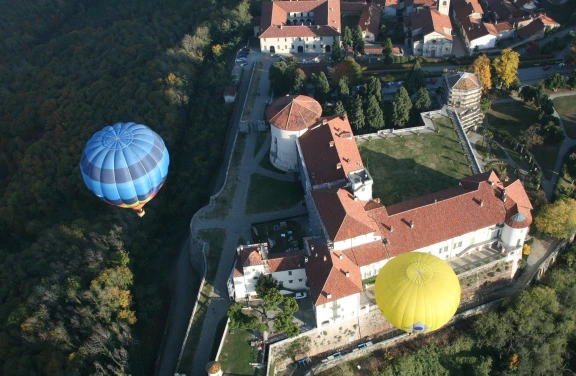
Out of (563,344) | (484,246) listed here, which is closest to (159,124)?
(484,246)

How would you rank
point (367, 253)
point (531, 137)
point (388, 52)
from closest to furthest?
1. point (367, 253)
2. point (531, 137)
3. point (388, 52)

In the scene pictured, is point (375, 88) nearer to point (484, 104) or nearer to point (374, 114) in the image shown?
point (374, 114)

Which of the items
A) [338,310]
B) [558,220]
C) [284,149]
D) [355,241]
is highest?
[355,241]

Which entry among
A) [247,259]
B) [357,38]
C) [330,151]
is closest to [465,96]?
[357,38]

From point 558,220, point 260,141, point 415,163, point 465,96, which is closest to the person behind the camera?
point 558,220

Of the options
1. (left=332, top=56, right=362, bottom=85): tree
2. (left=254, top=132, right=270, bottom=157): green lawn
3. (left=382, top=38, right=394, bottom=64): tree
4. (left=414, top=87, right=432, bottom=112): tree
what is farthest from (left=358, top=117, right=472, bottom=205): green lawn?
(left=382, top=38, right=394, bottom=64): tree

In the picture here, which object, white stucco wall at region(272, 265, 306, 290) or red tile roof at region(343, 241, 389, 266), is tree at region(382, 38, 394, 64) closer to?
red tile roof at region(343, 241, 389, 266)

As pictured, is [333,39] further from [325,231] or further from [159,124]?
[325,231]
